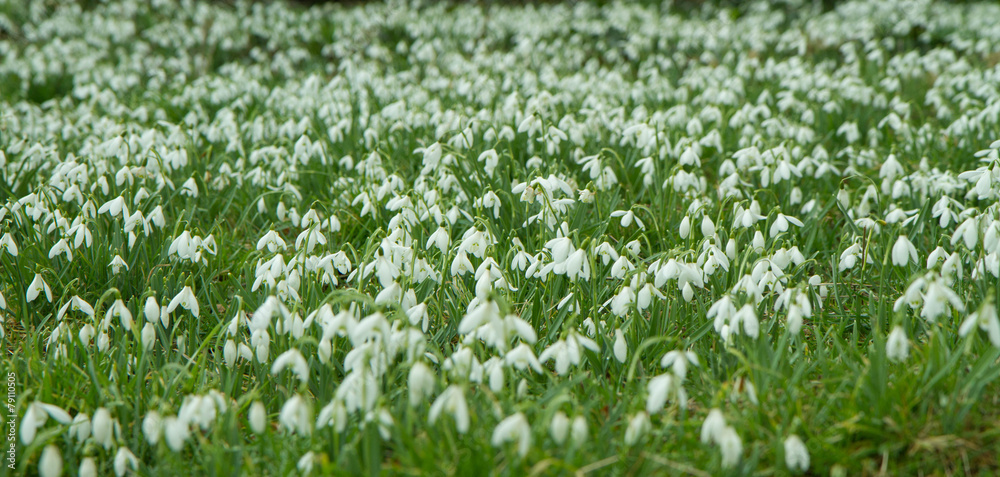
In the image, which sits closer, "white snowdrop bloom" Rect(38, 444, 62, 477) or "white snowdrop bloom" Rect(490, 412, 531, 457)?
"white snowdrop bloom" Rect(490, 412, 531, 457)

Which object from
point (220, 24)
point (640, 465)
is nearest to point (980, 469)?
point (640, 465)

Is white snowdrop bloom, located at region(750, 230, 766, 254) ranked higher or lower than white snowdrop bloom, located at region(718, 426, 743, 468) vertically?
higher

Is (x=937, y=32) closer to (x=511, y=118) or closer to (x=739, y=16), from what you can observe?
(x=739, y=16)

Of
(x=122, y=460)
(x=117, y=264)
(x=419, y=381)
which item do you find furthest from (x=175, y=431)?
(x=117, y=264)

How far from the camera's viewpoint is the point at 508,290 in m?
2.71

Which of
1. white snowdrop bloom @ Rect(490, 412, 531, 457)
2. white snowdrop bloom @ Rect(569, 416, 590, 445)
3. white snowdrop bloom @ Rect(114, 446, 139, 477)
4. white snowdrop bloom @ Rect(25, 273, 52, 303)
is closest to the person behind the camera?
white snowdrop bloom @ Rect(490, 412, 531, 457)

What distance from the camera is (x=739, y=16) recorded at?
465 inches

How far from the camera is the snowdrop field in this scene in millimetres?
1970

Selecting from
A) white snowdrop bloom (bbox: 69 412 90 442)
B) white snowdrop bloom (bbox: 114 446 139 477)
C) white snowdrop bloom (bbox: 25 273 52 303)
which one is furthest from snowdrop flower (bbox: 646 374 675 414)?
white snowdrop bloom (bbox: 25 273 52 303)

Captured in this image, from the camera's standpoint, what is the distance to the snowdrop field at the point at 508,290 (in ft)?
6.46

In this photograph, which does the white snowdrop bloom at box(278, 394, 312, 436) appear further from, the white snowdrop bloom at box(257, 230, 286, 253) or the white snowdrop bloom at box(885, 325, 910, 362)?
the white snowdrop bloom at box(885, 325, 910, 362)

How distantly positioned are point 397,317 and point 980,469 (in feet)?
5.38

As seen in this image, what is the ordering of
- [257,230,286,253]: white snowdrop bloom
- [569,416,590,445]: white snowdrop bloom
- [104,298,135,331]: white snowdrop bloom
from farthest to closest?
1. [257,230,286,253]: white snowdrop bloom
2. [104,298,135,331]: white snowdrop bloom
3. [569,416,590,445]: white snowdrop bloom

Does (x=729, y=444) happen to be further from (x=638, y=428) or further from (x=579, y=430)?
(x=579, y=430)
